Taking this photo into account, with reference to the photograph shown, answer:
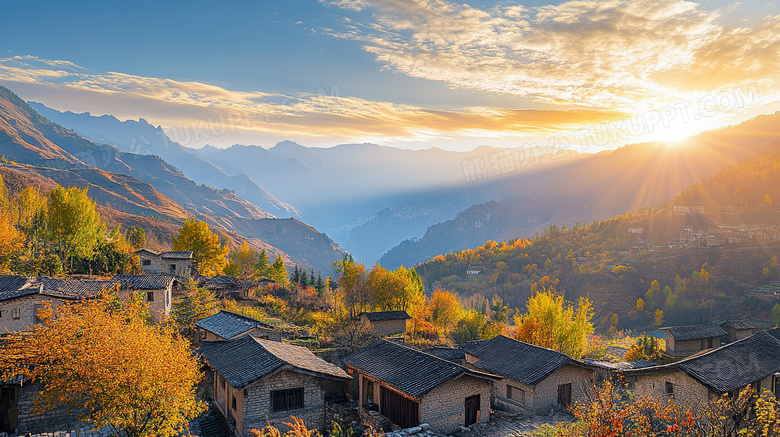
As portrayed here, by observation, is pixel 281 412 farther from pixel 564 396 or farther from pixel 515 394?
pixel 564 396

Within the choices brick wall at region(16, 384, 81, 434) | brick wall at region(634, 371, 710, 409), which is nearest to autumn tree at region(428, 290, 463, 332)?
brick wall at region(634, 371, 710, 409)

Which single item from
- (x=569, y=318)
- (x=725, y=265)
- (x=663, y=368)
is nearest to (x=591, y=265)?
(x=725, y=265)

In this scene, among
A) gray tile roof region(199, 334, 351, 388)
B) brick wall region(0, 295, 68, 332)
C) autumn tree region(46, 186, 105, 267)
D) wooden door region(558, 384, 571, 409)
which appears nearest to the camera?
gray tile roof region(199, 334, 351, 388)

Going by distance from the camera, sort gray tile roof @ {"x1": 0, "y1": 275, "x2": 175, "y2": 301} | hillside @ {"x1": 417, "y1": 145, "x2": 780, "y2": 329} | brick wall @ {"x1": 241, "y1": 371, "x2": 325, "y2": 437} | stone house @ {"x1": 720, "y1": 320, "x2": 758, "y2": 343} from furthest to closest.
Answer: hillside @ {"x1": 417, "y1": 145, "x2": 780, "y2": 329} → stone house @ {"x1": 720, "y1": 320, "x2": 758, "y2": 343} → gray tile roof @ {"x1": 0, "y1": 275, "x2": 175, "y2": 301} → brick wall @ {"x1": 241, "y1": 371, "x2": 325, "y2": 437}

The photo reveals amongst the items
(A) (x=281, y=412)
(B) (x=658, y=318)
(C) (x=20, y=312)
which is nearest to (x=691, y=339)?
(A) (x=281, y=412)

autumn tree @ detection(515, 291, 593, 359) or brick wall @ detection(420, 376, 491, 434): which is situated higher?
brick wall @ detection(420, 376, 491, 434)

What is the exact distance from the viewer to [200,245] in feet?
210

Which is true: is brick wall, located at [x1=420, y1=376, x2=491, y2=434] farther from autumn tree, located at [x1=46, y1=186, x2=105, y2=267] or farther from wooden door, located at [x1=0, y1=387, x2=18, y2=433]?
autumn tree, located at [x1=46, y1=186, x2=105, y2=267]

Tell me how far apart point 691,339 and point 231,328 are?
42.7 meters

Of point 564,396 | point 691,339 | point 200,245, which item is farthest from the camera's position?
point 200,245

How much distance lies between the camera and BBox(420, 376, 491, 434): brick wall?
21.3 m

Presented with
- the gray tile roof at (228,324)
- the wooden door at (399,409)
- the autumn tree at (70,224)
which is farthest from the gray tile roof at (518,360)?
the autumn tree at (70,224)

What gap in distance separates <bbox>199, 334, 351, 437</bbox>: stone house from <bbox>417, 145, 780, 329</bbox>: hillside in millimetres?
113585

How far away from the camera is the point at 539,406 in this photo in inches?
1067
